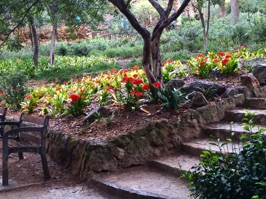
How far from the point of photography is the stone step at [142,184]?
16.1ft

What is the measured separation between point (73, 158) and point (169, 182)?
1855 mm

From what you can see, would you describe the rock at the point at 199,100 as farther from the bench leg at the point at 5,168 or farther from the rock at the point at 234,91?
the bench leg at the point at 5,168

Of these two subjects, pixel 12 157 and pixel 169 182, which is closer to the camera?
pixel 169 182

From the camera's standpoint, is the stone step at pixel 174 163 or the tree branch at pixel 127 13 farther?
the tree branch at pixel 127 13

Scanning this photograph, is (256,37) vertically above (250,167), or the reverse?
(256,37)

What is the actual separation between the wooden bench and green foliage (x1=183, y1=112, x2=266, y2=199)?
3.20m

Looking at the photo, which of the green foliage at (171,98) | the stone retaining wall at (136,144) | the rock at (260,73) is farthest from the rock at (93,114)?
the rock at (260,73)

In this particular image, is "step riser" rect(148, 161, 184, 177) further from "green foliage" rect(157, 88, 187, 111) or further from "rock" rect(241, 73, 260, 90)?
"rock" rect(241, 73, 260, 90)

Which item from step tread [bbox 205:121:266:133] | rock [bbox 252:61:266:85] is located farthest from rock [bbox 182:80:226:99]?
rock [bbox 252:61:266:85]

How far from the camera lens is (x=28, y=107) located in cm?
Result: 944

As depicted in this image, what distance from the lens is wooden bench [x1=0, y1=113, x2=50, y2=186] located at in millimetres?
5992

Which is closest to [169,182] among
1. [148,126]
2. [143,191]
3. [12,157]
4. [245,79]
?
[143,191]

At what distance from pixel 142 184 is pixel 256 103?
2.75 meters

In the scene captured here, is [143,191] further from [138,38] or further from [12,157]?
[138,38]
